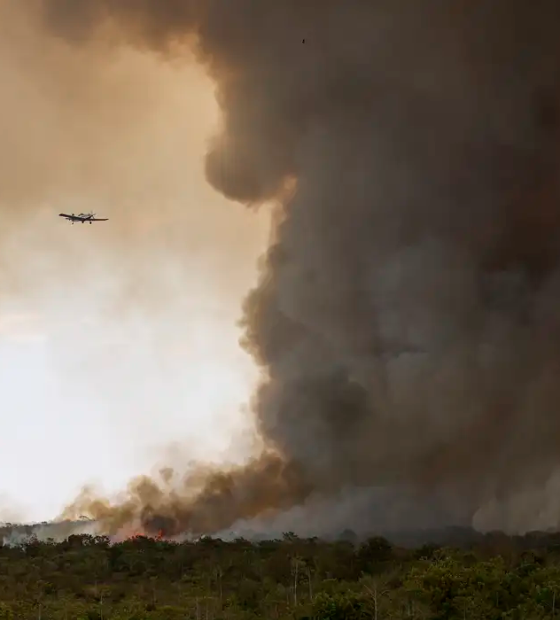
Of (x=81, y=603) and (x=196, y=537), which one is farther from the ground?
(x=196, y=537)

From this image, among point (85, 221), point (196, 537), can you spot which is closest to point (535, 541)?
point (196, 537)

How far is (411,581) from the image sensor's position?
57062 millimetres

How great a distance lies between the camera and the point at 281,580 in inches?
2771

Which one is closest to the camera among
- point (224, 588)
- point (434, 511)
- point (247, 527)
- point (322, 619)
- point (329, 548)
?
point (322, 619)

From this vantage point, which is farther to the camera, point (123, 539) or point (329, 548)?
point (123, 539)

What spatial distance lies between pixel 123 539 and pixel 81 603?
44837mm

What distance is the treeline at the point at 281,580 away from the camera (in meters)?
51.3

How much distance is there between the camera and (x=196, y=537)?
104 m

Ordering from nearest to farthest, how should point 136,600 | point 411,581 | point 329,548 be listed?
point 411,581 → point 136,600 → point 329,548

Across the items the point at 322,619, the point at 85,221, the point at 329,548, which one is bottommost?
the point at 322,619

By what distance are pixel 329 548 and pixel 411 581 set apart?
26484mm

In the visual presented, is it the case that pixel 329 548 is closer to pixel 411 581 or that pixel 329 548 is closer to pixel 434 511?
pixel 434 511

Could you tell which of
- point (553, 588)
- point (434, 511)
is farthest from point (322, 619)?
point (434, 511)

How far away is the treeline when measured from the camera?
5134 cm
